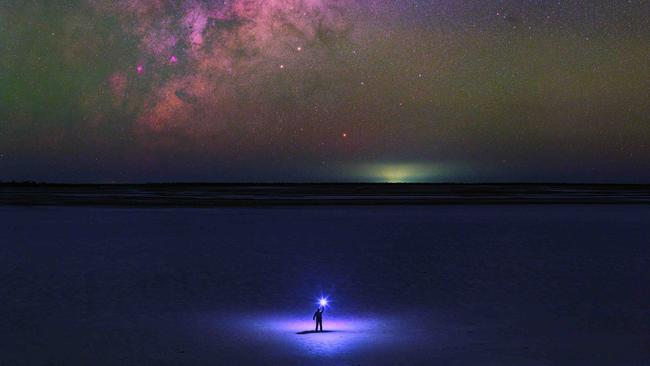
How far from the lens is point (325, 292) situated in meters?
15.5

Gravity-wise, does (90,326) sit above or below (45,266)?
below

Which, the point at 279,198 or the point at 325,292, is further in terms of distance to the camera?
the point at 279,198

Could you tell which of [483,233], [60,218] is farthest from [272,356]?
[60,218]

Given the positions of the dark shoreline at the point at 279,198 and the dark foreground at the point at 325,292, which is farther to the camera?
the dark shoreline at the point at 279,198

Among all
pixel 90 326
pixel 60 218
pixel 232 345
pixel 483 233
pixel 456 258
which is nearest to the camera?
pixel 232 345

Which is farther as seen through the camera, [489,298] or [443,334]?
[489,298]

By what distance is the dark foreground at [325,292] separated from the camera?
957 cm

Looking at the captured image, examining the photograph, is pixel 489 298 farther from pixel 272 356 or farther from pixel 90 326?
pixel 90 326

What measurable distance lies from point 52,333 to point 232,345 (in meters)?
2.91

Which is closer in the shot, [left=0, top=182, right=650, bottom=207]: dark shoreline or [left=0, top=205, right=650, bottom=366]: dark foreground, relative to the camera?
[left=0, top=205, right=650, bottom=366]: dark foreground

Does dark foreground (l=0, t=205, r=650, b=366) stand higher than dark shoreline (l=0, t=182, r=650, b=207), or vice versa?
dark shoreline (l=0, t=182, r=650, b=207)

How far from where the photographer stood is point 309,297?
14852mm

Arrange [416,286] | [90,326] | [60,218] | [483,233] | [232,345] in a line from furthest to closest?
1. [60,218]
2. [483,233]
3. [416,286]
4. [90,326]
5. [232,345]

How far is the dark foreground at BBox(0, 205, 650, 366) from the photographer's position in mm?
9570
